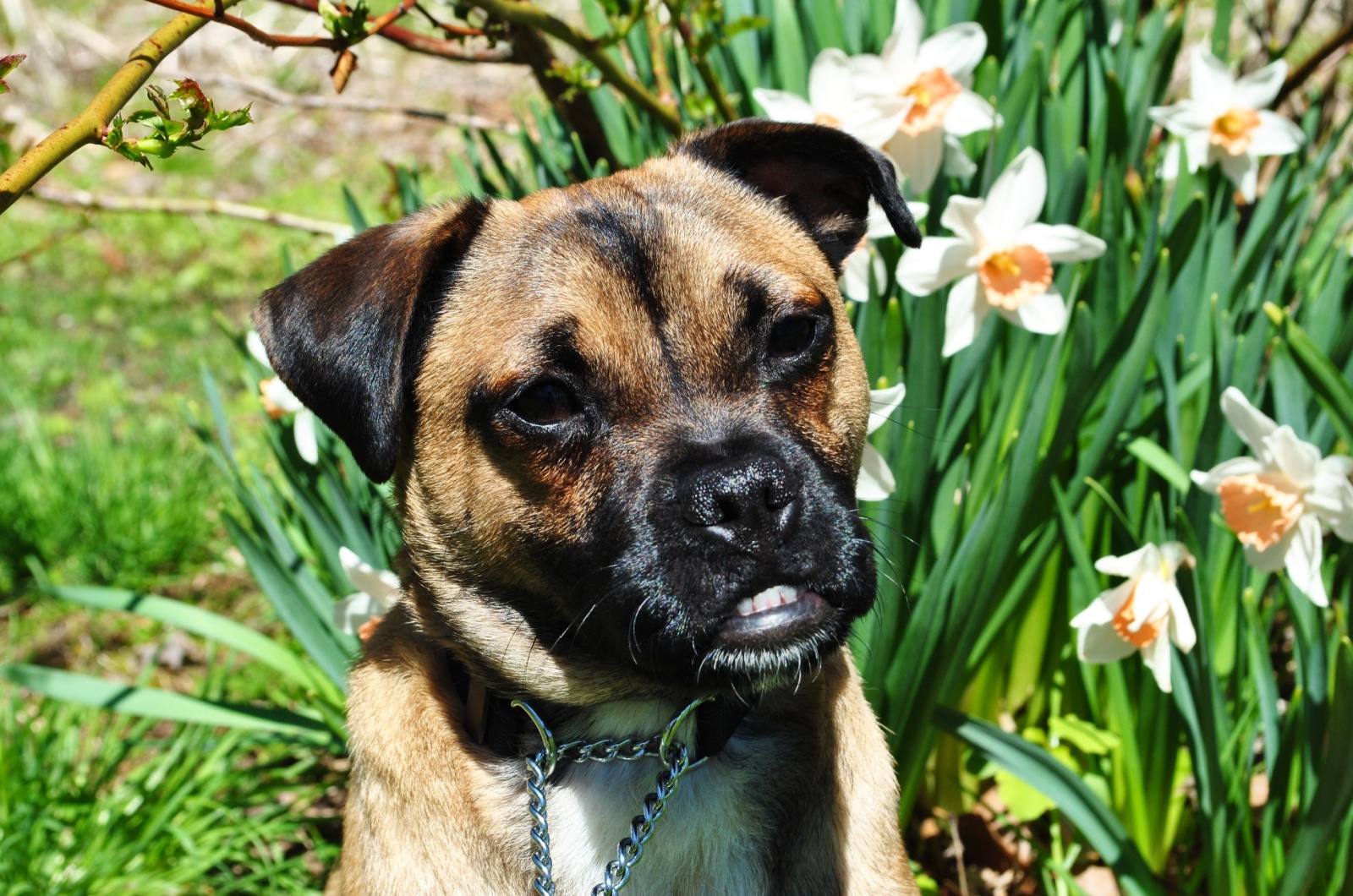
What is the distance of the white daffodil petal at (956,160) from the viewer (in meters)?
3.03

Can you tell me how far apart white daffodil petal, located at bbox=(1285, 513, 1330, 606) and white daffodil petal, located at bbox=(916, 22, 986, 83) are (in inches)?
55.0

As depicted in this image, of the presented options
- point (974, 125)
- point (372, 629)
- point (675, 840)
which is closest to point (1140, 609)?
point (675, 840)

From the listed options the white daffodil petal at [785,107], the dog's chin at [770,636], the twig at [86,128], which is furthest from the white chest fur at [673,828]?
the white daffodil petal at [785,107]

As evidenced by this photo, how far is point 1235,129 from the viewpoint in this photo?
3154mm

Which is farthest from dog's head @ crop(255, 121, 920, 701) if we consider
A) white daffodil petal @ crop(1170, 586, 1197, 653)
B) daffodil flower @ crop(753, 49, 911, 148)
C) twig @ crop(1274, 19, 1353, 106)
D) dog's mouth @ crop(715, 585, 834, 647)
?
twig @ crop(1274, 19, 1353, 106)

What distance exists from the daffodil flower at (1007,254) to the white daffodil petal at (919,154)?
8.9 inches

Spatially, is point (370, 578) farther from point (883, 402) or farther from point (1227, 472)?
point (1227, 472)

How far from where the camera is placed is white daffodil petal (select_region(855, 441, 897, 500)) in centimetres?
281

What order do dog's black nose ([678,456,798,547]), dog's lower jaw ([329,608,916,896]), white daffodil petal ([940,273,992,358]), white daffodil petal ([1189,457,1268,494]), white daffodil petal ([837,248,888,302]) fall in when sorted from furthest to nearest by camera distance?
white daffodil petal ([837,248,888,302])
white daffodil petal ([940,273,992,358])
white daffodil petal ([1189,457,1268,494])
dog's lower jaw ([329,608,916,896])
dog's black nose ([678,456,798,547])

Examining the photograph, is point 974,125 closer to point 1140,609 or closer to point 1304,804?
point 1140,609

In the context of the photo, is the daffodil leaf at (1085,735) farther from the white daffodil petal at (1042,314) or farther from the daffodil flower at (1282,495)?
the white daffodil petal at (1042,314)

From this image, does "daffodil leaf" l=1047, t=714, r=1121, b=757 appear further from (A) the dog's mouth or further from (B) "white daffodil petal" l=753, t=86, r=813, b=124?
(B) "white daffodil petal" l=753, t=86, r=813, b=124

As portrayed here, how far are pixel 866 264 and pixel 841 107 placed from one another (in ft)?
1.43

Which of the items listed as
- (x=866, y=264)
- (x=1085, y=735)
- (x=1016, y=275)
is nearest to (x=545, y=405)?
(x=866, y=264)
